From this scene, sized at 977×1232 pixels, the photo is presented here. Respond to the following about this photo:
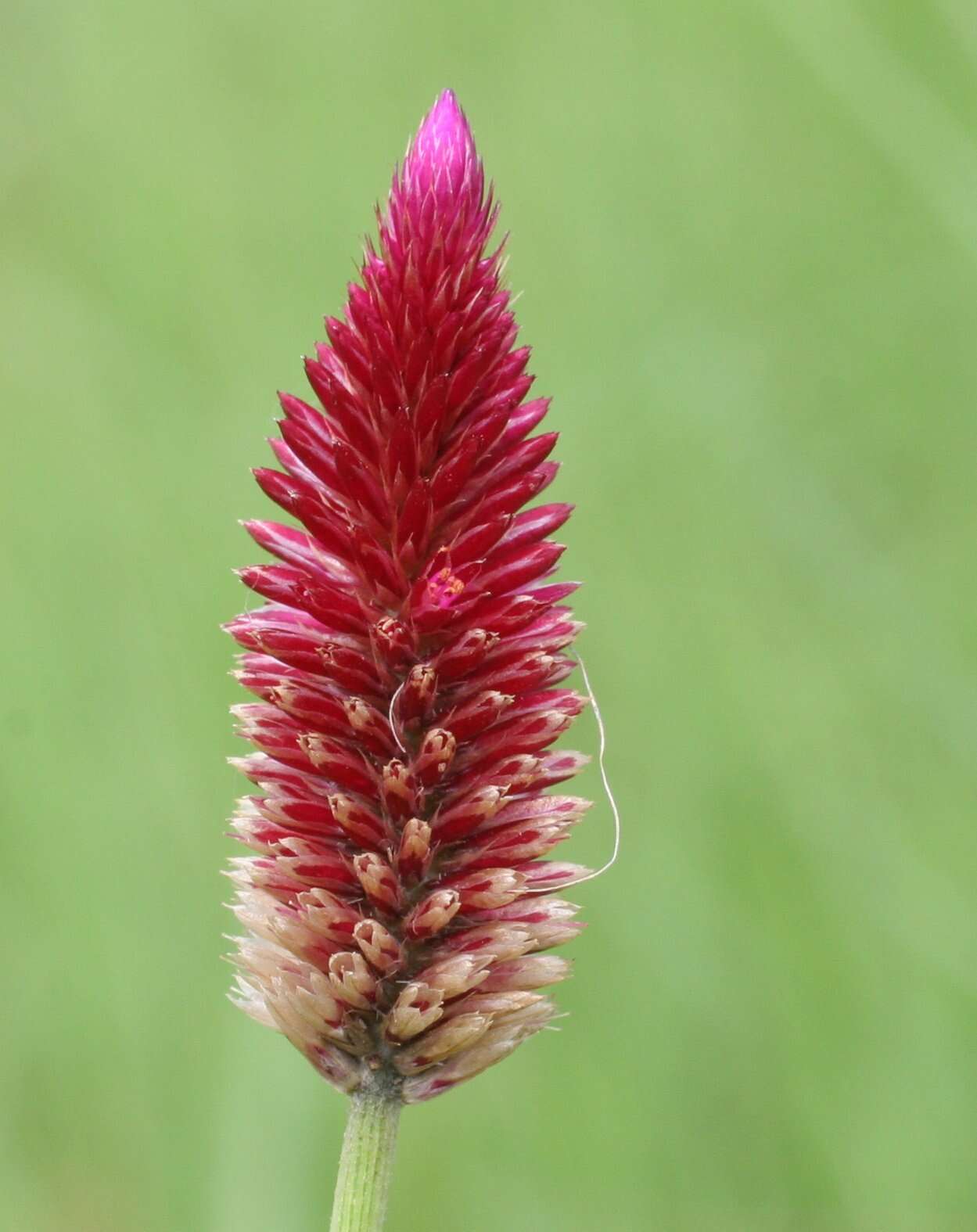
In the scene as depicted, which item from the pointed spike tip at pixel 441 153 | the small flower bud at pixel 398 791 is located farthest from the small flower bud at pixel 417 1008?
the pointed spike tip at pixel 441 153

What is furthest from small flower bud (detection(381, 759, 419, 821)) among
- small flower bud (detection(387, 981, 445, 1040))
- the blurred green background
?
the blurred green background

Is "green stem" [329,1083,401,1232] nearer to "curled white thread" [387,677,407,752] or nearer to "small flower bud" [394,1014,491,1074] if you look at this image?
"small flower bud" [394,1014,491,1074]

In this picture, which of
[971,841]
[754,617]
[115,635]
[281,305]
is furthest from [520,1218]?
[281,305]

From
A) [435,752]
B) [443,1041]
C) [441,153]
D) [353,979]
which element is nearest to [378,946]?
[353,979]

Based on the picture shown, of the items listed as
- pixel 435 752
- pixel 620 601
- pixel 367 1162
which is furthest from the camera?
pixel 620 601

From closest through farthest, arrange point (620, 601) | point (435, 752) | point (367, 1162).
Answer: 1. point (367, 1162)
2. point (435, 752)
3. point (620, 601)

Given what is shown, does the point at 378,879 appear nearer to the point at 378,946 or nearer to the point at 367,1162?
the point at 378,946

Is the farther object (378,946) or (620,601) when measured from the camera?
(620,601)
